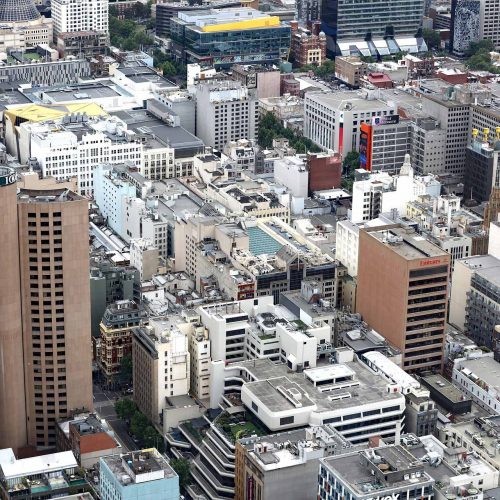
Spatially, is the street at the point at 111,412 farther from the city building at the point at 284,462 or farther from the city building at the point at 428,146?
the city building at the point at 428,146

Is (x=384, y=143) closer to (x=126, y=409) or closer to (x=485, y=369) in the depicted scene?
(x=485, y=369)

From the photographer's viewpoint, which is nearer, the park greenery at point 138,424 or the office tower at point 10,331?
the office tower at point 10,331

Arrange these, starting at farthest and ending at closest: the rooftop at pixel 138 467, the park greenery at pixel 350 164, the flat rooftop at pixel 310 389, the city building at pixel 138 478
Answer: the park greenery at pixel 350 164, the flat rooftop at pixel 310 389, the rooftop at pixel 138 467, the city building at pixel 138 478

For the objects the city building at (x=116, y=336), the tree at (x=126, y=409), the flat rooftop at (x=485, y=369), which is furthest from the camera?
the city building at (x=116, y=336)

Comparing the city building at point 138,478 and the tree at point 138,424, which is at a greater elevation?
the city building at point 138,478

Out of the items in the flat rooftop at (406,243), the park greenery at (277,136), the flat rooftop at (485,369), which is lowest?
the flat rooftop at (485,369)

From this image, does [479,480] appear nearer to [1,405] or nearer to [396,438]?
[396,438]

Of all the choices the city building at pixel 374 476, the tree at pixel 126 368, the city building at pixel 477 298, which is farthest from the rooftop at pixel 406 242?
the city building at pixel 374 476
